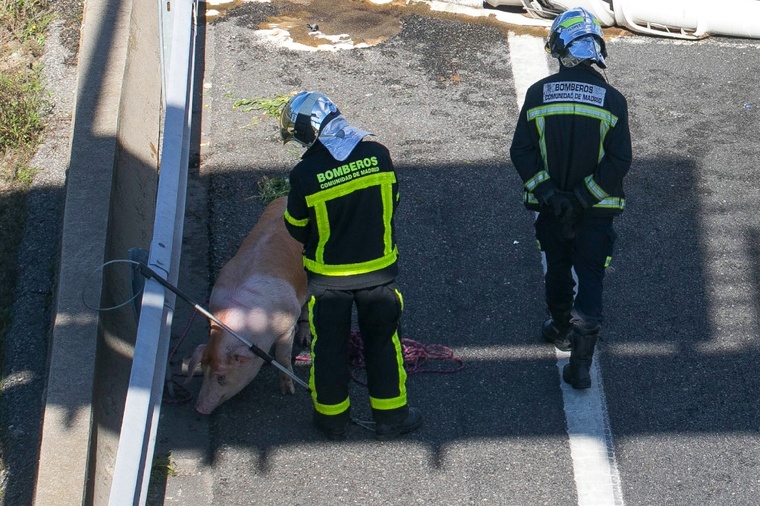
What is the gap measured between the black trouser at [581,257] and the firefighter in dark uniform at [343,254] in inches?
38.7

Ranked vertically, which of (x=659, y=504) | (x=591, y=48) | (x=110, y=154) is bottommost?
(x=659, y=504)

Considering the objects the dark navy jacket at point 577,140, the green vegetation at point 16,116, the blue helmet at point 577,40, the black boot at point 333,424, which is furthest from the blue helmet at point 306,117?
the green vegetation at point 16,116

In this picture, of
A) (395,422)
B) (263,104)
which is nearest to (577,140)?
(395,422)

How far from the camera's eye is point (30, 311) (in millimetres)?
6141

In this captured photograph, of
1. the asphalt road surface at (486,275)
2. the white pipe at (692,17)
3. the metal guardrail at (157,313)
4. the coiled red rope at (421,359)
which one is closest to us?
the metal guardrail at (157,313)

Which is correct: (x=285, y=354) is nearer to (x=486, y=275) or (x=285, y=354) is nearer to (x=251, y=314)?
(x=251, y=314)

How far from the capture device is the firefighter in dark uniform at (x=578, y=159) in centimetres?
508

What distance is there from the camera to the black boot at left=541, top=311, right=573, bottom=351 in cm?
581

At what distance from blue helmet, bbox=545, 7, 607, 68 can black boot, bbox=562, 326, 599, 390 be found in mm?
1474

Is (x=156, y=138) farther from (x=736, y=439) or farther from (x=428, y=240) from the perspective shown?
(x=736, y=439)

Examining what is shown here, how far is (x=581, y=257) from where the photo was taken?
542 centimetres

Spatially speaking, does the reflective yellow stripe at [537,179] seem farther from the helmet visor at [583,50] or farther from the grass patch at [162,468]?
the grass patch at [162,468]

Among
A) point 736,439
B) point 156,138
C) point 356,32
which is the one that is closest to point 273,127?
point 156,138

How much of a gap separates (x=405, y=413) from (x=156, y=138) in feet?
10.5
